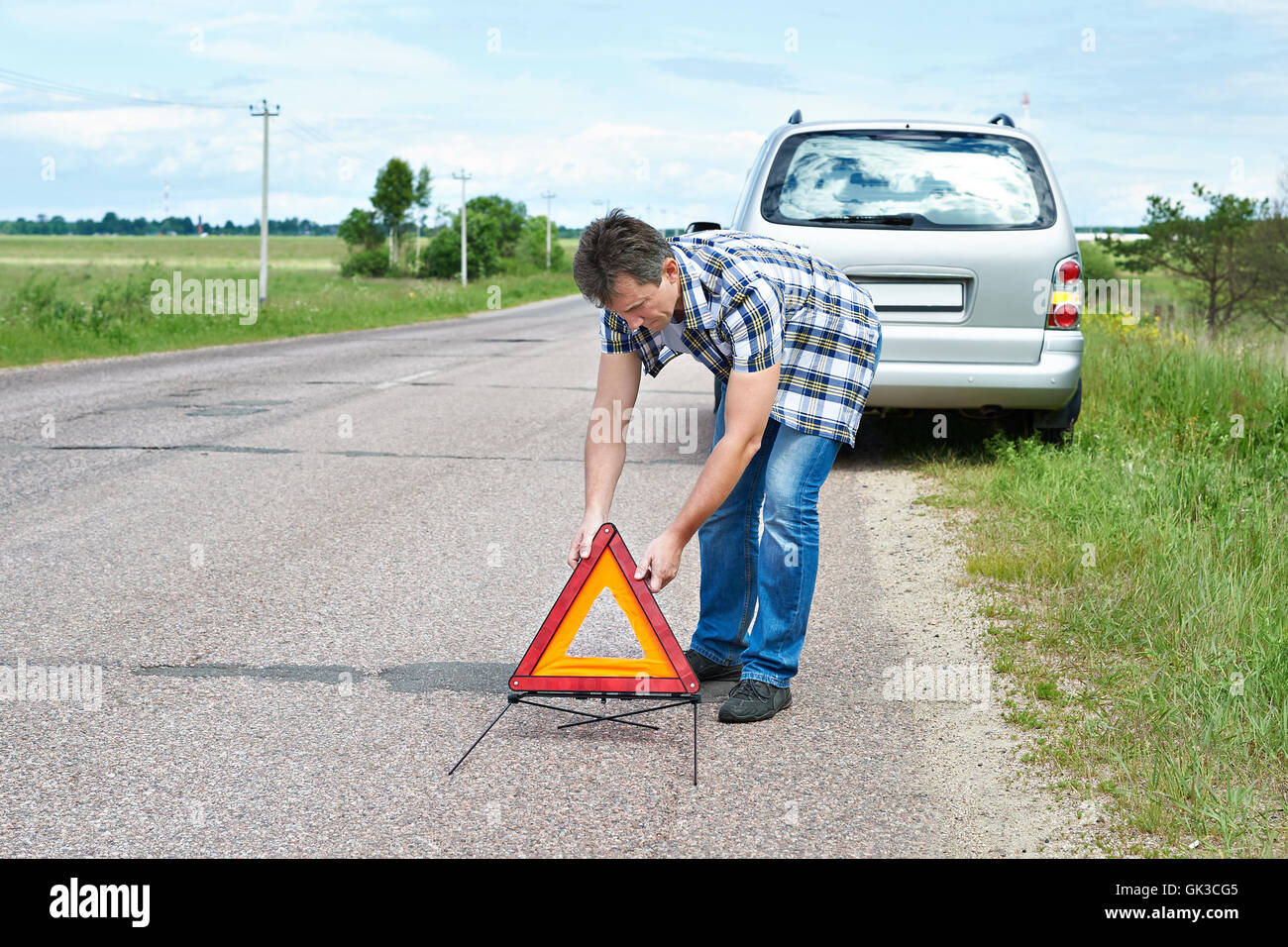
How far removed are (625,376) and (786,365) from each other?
20.4 inches

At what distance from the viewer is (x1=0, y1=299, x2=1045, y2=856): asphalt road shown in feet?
9.94

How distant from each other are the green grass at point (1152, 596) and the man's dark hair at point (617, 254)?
183cm

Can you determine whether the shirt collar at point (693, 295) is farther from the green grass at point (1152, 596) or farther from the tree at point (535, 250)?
the tree at point (535, 250)

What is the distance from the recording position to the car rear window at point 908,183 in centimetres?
704

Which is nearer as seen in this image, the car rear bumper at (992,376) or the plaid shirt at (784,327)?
the plaid shirt at (784,327)

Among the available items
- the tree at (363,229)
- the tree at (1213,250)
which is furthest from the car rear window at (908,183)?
the tree at (363,229)

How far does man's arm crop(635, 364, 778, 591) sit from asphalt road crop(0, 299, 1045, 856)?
66 centimetres

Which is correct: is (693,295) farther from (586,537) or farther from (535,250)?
(535,250)

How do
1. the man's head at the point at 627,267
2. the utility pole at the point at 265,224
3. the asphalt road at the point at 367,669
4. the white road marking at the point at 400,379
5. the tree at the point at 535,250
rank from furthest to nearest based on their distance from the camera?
the tree at the point at 535,250 < the utility pole at the point at 265,224 < the white road marking at the point at 400,379 < the man's head at the point at 627,267 < the asphalt road at the point at 367,669

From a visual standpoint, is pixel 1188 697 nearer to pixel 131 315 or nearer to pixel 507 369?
pixel 507 369

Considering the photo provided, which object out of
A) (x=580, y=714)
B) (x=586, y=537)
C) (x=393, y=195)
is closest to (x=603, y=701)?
(x=580, y=714)

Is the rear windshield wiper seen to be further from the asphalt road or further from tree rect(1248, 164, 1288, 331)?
tree rect(1248, 164, 1288, 331)

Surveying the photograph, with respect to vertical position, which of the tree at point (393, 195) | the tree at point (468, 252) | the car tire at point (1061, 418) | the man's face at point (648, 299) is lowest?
the car tire at point (1061, 418)

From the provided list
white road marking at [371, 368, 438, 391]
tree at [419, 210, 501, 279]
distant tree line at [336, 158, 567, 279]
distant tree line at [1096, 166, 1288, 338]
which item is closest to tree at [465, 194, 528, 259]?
distant tree line at [336, 158, 567, 279]
